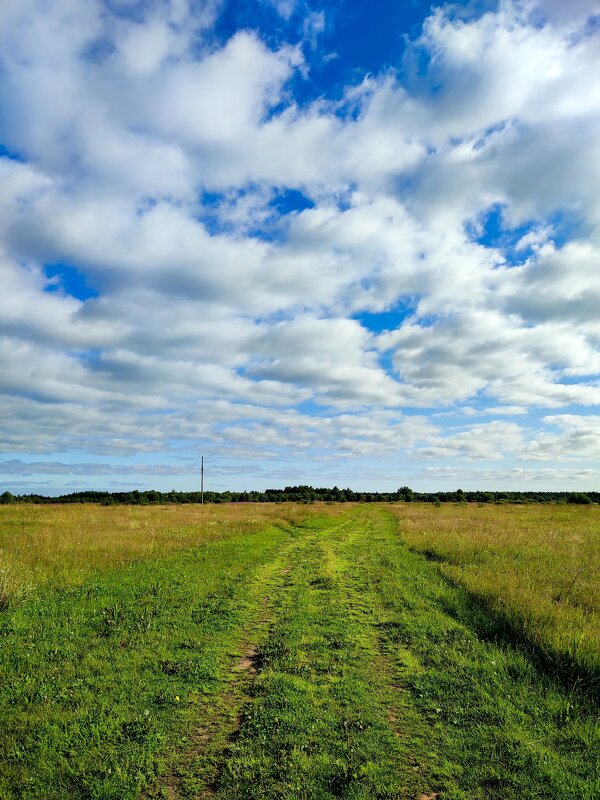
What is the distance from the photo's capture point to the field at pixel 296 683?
5566 mm

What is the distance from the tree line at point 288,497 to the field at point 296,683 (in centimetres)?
7209

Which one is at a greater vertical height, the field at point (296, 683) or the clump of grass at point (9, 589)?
the clump of grass at point (9, 589)

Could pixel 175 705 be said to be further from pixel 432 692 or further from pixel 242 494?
pixel 242 494

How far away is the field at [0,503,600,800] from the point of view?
5566 millimetres

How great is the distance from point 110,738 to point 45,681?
246 centimetres

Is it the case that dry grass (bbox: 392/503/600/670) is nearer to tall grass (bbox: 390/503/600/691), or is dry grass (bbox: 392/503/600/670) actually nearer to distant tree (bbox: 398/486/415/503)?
tall grass (bbox: 390/503/600/691)

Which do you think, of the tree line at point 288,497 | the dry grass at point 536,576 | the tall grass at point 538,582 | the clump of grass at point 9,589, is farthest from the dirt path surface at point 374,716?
the tree line at point 288,497

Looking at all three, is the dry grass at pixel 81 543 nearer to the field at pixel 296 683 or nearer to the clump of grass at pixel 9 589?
the clump of grass at pixel 9 589

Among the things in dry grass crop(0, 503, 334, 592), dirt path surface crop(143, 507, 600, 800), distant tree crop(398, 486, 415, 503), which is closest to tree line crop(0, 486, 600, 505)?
distant tree crop(398, 486, 415, 503)

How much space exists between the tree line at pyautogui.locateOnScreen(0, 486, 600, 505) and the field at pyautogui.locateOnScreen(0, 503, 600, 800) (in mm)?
72092

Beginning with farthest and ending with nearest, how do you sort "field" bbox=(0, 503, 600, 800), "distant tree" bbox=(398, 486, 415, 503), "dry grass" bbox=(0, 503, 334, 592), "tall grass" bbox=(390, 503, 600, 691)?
"distant tree" bbox=(398, 486, 415, 503)
"dry grass" bbox=(0, 503, 334, 592)
"tall grass" bbox=(390, 503, 600, 691)
"field" bbox=(0, 503, 600, 800)

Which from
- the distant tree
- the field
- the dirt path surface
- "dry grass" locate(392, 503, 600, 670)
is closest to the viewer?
the dirt path surface

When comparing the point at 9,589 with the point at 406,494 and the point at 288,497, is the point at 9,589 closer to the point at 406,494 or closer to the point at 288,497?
the point at 288,497

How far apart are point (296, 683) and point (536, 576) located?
11.5 metres
